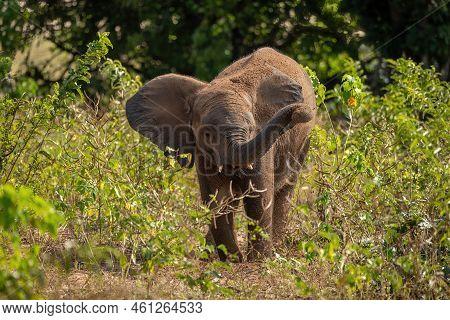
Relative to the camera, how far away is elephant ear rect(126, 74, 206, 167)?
9625 millimetres

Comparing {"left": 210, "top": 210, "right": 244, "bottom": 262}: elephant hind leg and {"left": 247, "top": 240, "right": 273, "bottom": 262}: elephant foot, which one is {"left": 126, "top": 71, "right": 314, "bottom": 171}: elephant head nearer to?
{"left": 210, "top": 210, "right": 244, "bottom": 262}: elephant hind leg

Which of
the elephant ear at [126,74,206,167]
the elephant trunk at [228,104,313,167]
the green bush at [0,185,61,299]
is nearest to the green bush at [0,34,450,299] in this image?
the green bush at [0,185,61,299]

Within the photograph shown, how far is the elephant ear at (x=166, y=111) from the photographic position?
31.6 feet

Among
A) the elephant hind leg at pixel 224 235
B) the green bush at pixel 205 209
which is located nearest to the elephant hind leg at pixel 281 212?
the green bush at pixel 205 209

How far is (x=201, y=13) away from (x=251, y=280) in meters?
9.61

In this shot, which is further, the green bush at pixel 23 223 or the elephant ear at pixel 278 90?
the elephant ear at pixel 278 90

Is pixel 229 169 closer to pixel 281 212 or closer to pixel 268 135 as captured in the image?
pixel 268 135

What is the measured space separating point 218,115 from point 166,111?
1064 millimetres

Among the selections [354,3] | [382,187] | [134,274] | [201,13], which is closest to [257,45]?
[201,13]

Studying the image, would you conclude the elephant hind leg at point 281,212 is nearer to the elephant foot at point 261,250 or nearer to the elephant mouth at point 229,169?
the elephant foot at point 261,250

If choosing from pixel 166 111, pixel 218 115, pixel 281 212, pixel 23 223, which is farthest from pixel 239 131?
pixel 23 223

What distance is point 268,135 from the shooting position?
27.3 feet
